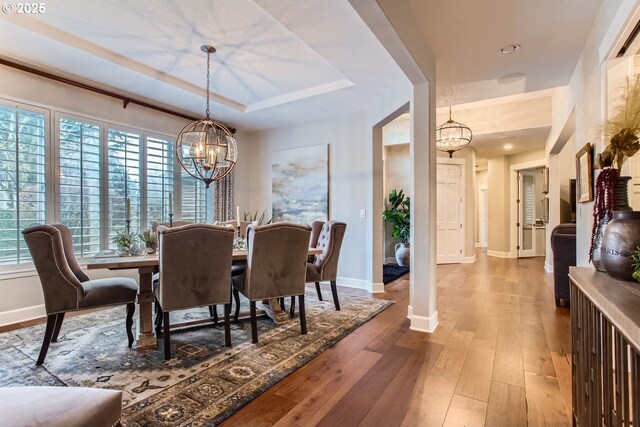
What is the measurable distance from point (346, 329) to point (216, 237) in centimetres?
150

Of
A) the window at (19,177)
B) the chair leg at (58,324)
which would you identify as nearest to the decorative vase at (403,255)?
the chair leg at (58,324)

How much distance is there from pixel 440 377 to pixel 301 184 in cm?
384

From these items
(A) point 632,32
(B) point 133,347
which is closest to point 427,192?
(A) point 632,32

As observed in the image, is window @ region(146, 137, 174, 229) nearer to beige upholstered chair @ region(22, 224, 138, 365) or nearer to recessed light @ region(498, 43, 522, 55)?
beige upholstered chair @ region(22, 224, 138, 365)

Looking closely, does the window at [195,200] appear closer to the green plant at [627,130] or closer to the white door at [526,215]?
the green plant at [627,130]

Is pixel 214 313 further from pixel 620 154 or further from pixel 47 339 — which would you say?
pixel 620 154

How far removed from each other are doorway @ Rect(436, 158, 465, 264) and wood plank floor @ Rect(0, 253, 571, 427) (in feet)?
11.8

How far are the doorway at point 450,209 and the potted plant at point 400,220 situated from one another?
1056 mm

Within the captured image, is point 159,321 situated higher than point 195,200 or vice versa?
point 195,200

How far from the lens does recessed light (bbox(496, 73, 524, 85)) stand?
3547 millimetres

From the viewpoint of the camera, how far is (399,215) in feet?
21.1

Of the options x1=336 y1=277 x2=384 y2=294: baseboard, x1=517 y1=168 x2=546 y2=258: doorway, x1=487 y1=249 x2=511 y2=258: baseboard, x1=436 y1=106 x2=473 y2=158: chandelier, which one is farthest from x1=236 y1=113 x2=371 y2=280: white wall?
x1=517 y1=168 x2=546 y2=258: doorway

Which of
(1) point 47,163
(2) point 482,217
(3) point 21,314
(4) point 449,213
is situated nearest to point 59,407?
(3) point 21,314

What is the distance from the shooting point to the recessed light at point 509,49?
9.49 feet
